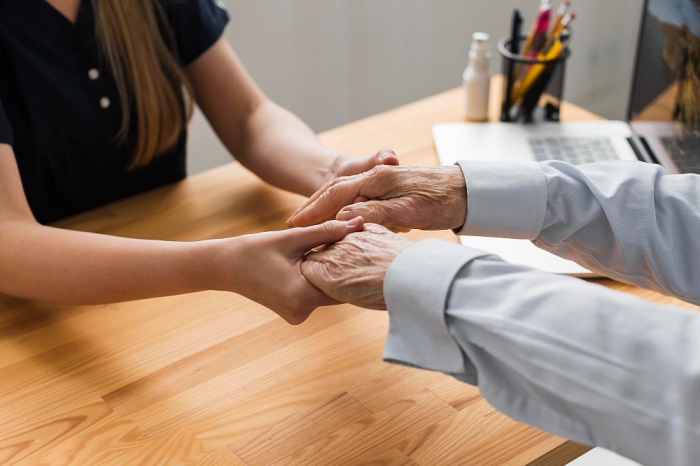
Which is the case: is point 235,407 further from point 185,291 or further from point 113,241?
point 113,241

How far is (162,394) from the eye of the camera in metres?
0.86

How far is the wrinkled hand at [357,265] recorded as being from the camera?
80 cm

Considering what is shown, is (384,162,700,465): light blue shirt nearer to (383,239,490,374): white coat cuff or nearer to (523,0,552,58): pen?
(383,239,490,374): white coat cuff

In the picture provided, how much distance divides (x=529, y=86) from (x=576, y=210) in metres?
0.52

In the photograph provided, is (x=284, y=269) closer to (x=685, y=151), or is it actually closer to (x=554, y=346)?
(x=554, y=346)

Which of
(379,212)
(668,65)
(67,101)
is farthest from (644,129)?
(67,101)

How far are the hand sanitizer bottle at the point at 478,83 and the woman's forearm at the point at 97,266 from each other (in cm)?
65

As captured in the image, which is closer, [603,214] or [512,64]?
[603,214]

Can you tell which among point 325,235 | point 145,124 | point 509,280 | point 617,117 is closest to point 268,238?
point 325,235

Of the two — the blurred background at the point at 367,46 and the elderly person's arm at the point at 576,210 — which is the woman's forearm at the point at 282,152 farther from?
the blurred background at the point at 367,46

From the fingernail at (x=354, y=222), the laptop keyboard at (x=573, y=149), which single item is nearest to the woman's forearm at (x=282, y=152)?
the fingernail at (x=354, y=222)

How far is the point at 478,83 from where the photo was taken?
139 cm

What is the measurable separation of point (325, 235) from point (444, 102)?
66 centimetres

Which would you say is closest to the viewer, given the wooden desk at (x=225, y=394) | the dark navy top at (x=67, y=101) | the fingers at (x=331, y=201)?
the wooden desk at (x=225, y=394)
